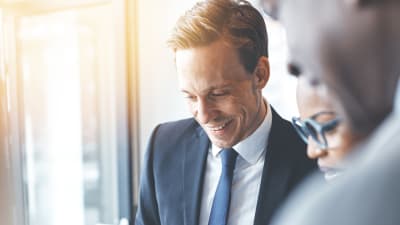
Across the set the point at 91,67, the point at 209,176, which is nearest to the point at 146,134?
the point at 91,67

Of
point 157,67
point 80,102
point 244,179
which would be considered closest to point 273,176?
point 244,179

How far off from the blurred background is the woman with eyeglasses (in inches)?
48.0

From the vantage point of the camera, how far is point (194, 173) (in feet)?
3.58

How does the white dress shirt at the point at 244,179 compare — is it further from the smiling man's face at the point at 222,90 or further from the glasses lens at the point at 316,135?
the glasses lens at the point at 316,135

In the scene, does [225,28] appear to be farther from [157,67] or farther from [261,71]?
[157,67]

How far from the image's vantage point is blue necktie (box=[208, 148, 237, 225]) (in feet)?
3.33

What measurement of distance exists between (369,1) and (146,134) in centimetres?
161

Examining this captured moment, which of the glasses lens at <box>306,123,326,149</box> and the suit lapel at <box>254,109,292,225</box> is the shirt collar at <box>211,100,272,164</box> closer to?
the suit lapel at <box>254,109,292,225</box>

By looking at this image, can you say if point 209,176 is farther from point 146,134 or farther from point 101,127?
point 101,127

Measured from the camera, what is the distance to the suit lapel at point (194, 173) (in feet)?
3.45

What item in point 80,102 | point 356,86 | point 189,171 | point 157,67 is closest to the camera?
point 356,86

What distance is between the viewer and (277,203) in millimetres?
973

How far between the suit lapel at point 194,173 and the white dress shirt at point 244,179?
0.06ft

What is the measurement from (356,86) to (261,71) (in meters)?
0.76
